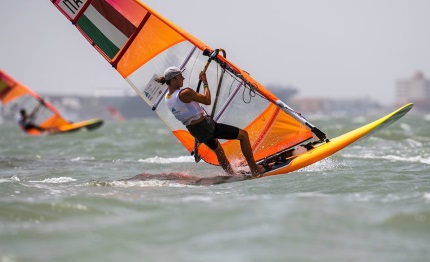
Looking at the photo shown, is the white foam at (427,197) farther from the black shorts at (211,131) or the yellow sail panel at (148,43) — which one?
the yellow sail panel at (148,43)

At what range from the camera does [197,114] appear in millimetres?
7945

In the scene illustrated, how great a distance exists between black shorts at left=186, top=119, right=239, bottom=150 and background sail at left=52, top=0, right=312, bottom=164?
0.63m

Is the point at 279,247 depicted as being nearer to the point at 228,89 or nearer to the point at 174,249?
the point at 174,249

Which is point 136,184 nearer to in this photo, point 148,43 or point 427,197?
point 148,43

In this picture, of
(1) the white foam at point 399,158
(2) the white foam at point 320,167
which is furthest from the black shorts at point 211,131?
(1) the white foam at point 399,158

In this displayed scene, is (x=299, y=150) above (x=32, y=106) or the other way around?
above

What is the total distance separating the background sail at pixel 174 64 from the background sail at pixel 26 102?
1200 centimetres

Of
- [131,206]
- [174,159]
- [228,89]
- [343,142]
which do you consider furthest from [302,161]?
[174,159]

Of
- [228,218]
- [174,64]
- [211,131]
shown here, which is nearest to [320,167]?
[211,131]

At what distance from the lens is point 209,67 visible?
28.6 ft

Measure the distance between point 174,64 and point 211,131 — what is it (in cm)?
123

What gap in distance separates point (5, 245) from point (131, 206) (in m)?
1.40

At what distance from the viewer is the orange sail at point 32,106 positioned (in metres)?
21.0

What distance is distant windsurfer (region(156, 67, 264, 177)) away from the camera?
25.5ft
